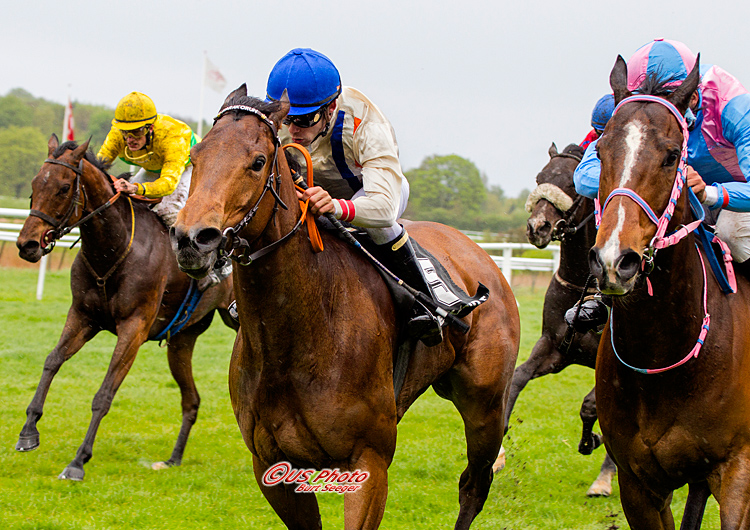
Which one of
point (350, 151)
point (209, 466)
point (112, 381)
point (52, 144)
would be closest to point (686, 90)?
point (350, 151)

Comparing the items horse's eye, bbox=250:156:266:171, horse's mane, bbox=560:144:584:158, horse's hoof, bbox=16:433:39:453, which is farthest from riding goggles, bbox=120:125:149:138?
horse's eye, bbox=250:156:266:171

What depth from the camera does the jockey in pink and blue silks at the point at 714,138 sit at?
2787mm

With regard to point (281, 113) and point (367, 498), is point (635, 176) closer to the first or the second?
point (281, 113)

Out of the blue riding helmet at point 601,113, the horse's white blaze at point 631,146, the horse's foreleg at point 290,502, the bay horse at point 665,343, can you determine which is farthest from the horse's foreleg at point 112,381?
the horse's white blaze at point 631,146

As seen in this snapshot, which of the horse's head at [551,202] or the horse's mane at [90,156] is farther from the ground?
the horse's head at [551,202]

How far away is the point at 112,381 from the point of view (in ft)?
18.0

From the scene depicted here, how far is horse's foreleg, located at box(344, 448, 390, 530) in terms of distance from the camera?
2.84m

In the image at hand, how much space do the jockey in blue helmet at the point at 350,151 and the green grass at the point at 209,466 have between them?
1.99 m

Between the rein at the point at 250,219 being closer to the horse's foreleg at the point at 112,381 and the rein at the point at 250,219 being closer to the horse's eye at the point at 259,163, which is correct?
the horse's eye at the point at 259,163

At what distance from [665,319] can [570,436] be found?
4119 millimetres

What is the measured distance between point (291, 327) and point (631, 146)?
138 centimetres

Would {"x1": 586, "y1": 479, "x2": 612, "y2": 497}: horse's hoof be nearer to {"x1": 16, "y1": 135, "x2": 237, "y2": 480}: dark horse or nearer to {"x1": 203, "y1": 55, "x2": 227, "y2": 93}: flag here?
{"x1": 16, "y1": 135, "x2": 237, "y2": 480}: dark horse

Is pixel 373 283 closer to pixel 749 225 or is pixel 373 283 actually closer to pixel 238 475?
pixel 749 225

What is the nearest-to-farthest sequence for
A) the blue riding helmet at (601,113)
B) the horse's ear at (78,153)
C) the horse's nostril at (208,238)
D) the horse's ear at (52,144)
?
the horse's nostril at (208,238)
the blue riding helmet at (601,113)
the horse's ear at (78,153)
the horse's ear at (52,144)
